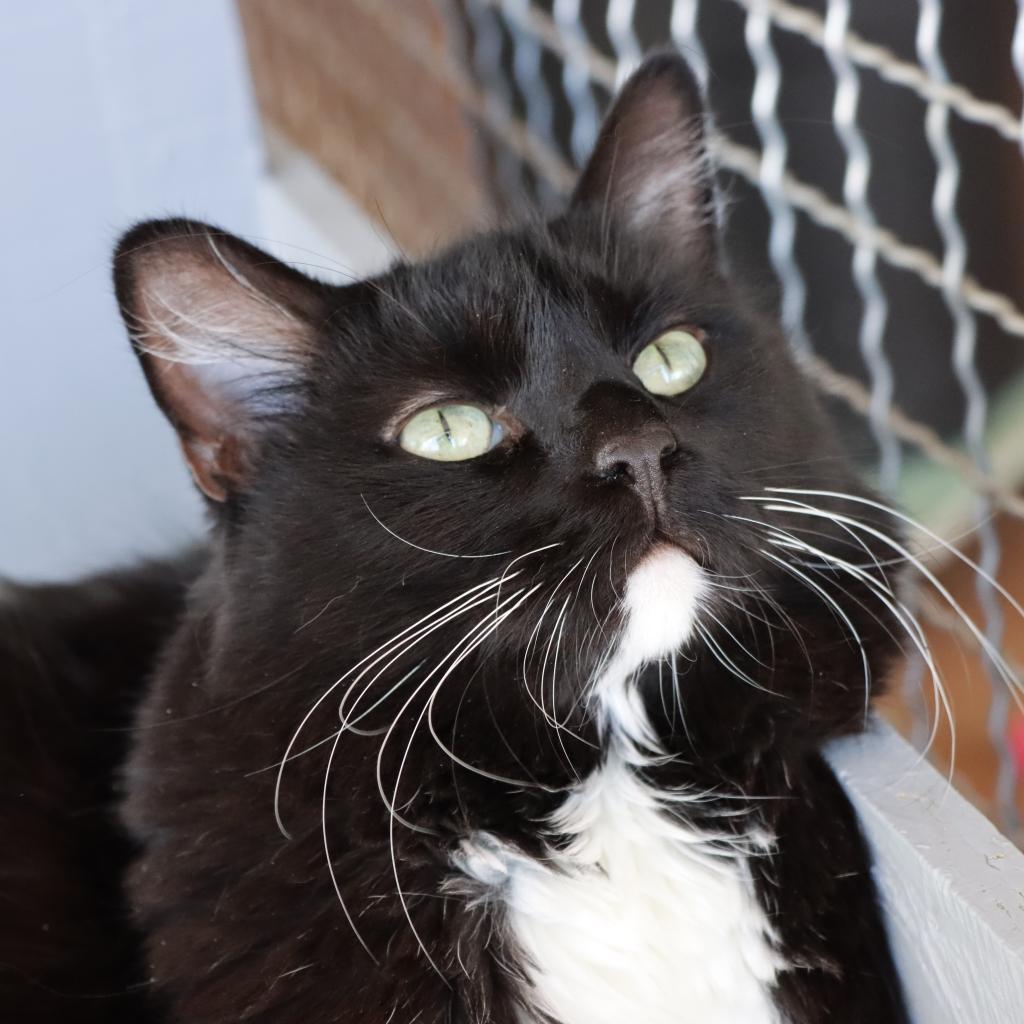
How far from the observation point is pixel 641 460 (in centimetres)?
89

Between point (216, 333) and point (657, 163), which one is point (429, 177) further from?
point (216, 333)

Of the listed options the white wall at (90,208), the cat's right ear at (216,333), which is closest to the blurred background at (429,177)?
the white wall at (90,208)

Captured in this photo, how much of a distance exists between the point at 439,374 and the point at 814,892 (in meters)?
Result: 0.48

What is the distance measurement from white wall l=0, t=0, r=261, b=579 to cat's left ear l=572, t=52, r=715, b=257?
91cm

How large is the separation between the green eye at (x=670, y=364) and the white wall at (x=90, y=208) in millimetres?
1003

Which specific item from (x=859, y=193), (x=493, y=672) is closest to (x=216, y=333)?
(x=493, y=672)

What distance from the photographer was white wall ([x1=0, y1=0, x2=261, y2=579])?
1938 mm

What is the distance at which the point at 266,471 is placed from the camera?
1.05 m

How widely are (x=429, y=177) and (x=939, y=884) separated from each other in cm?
162

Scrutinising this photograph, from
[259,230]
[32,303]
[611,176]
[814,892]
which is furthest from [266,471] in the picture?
[259,230]

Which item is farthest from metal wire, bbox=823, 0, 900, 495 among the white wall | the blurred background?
the white wall

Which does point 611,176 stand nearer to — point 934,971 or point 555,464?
point 555,464

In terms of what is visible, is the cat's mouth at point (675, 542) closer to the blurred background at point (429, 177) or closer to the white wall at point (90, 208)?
the blurred background at point (429, 177)

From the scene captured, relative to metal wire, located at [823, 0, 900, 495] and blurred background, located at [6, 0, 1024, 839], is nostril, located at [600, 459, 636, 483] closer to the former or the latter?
metal wire, located at [823, 0, 900, 495]
